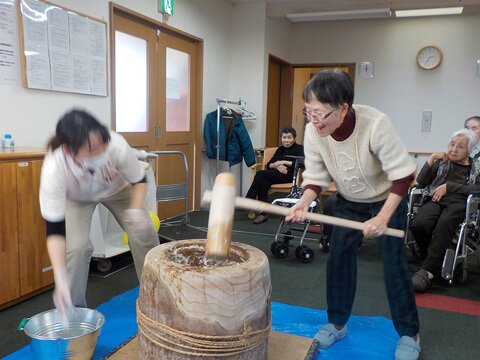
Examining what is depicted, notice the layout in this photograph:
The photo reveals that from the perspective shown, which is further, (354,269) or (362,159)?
(354,269)

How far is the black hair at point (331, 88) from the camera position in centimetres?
157

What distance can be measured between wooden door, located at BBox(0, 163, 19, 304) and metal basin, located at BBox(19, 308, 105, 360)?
25.6 inches

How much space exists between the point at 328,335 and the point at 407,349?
0.34 m

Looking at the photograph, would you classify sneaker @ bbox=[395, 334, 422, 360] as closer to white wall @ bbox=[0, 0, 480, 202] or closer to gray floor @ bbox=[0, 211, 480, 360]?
gray floor @ bbox=[0, 211, 480, 360]

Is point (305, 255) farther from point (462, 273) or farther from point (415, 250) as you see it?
point (462, 273)

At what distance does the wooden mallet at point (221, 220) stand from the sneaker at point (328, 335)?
820mm

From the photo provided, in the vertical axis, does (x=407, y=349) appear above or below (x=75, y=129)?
below

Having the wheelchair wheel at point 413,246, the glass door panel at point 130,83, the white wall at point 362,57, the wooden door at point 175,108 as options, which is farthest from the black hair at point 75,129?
the white wall at point 362,57

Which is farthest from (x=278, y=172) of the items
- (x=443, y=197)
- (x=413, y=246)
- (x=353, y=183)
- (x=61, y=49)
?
(x=353, y=183)

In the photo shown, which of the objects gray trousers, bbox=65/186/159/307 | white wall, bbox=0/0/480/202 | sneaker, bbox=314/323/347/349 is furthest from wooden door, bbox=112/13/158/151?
sneaker, bbox=314/323/347/349

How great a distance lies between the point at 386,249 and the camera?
181 cm

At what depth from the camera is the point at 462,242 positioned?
9.51 ft

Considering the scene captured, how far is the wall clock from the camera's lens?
235 inches

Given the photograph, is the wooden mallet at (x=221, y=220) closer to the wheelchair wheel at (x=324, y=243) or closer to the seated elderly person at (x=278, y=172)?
the wheelchair wheel at (x=324, y=243)
